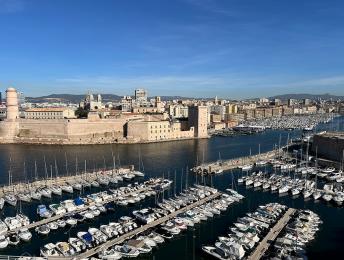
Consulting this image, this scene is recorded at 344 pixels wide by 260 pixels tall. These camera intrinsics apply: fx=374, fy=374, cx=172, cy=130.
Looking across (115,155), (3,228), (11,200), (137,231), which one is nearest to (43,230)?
(3,228)

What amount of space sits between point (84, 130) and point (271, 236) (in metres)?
25.9

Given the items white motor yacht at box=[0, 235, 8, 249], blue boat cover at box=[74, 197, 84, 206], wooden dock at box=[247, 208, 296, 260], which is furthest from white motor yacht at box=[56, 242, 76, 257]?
wooden dock at box=[247, 208, 296, 260]

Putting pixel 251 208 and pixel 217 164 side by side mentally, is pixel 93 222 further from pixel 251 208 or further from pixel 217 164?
pixel 217 164

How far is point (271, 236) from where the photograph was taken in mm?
10867

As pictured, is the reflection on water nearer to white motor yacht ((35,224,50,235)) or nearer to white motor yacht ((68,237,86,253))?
white motor yacht ((35,224,50,235))

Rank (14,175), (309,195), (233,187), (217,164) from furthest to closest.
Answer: (217,164), (14,175), (233,187), (309,195)

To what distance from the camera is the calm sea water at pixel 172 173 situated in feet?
35.1

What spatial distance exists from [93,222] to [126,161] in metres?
11.7

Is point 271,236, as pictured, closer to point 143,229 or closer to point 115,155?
point 143,229

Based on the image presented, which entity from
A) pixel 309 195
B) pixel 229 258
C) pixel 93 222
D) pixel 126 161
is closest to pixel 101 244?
pixel 93 222

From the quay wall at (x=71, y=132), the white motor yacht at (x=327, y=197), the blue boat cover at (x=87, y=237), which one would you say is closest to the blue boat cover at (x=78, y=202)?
the blue boat cover at (x=87, y=237)

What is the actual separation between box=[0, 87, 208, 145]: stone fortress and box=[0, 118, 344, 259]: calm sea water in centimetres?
194

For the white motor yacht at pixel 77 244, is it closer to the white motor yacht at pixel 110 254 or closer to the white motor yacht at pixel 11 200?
the white motor yacht at pixel 110 254

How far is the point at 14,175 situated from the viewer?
769 inches
